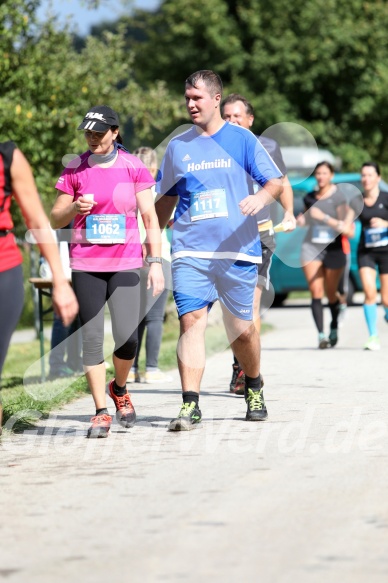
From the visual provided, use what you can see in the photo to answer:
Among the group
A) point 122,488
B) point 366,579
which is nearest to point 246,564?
point 366,579

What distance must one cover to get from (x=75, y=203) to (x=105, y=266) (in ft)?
1.38

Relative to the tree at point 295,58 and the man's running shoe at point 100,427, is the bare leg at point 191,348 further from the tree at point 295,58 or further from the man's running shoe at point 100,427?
the tree at point 295,58

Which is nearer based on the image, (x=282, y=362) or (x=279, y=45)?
(x=282, y=362)

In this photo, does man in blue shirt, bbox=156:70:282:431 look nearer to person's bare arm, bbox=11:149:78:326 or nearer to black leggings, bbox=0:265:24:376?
black leggings, bbox=0:265:24:376

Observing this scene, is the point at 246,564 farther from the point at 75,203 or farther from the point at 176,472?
the point at 75,203

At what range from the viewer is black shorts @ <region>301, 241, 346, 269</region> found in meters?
15.2

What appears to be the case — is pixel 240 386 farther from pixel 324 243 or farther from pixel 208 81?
pixel 324 243

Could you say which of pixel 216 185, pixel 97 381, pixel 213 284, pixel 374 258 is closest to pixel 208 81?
pixel 216 185

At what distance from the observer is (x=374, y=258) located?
47.2 ft

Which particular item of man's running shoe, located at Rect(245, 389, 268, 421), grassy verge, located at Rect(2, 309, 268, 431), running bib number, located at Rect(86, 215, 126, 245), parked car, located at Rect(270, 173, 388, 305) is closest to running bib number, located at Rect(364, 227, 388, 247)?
grassy verge, located at Rect(2, 309, 268, 431)

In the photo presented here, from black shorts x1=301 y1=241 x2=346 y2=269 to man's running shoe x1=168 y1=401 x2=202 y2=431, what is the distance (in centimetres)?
736

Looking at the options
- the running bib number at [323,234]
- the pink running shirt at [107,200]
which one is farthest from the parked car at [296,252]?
the pink running shirt at [107,200]

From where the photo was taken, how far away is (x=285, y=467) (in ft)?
21.2

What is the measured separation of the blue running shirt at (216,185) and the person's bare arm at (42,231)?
205 centimetres
